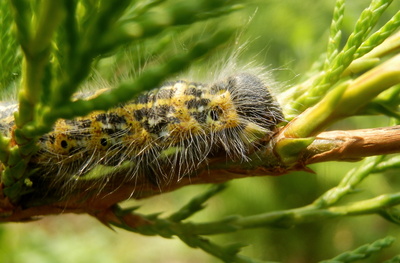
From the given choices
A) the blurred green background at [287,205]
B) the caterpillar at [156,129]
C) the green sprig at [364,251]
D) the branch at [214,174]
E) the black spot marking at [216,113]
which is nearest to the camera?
the branch at [214,174]

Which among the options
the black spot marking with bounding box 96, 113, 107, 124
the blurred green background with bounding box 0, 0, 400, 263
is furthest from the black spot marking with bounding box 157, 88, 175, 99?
the blurred green background with bounding box 0, 0, 400, 263

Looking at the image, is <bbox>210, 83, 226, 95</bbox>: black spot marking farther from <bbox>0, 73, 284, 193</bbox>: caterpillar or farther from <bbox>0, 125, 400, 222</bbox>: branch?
<bbox>0, 125, 400, 222</bbox>: branch

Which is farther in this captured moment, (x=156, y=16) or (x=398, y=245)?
(x=398, y=245)

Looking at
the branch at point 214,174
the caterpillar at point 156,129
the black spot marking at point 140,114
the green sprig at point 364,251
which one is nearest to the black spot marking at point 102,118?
the caterpillar at point 156,129

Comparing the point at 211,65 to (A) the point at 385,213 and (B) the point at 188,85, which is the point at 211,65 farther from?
(A) the point at 385,213

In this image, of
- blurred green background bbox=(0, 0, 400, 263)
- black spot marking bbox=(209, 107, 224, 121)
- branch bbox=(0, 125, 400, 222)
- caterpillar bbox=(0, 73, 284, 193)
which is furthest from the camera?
blurred green background bbox=(0, 0, 400, 263)

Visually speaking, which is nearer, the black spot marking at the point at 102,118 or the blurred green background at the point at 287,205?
the black spot marking at the point at 102,118

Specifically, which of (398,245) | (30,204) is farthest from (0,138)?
(398,245)

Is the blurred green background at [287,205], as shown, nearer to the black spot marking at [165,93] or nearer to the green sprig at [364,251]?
the black spot marking at [165,93]
